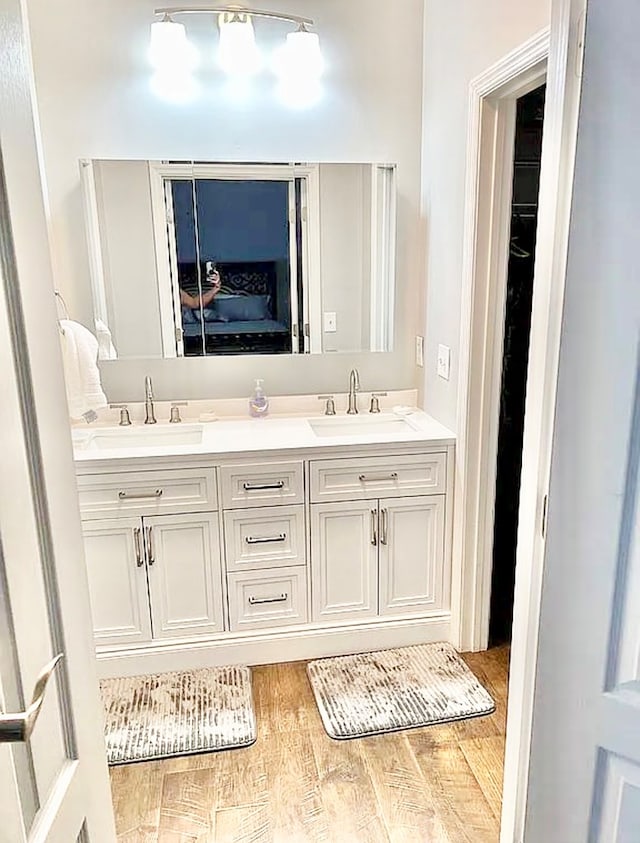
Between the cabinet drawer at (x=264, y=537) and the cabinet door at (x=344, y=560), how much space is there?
0.07 meters

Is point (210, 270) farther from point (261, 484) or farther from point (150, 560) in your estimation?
point (150, 560)

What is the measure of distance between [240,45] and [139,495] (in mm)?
1796

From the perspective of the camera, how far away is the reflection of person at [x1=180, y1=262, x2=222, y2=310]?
261 centimetres

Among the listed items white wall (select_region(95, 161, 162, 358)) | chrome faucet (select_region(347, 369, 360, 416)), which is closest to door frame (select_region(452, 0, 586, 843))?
chrome faucet (select_region(347, 369, 360, 416))

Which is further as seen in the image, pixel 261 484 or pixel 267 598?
pixel 267 598

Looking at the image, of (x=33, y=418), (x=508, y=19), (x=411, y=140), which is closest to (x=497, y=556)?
(x=411, y=140)

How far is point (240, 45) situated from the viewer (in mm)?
2447

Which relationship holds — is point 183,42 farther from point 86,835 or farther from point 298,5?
point 86,835

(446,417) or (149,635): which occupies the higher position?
(446,417)

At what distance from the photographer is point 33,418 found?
0.84 meters

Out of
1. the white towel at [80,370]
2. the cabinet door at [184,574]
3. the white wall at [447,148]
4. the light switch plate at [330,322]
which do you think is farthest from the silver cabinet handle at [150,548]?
the white wall at [447,148]

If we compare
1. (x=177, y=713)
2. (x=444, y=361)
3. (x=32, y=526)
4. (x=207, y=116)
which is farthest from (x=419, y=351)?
(x=32, y=526)

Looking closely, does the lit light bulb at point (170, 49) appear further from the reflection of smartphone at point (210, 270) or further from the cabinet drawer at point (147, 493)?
the cabinet drawer at point (147, 493)

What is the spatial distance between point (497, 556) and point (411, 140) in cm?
190
